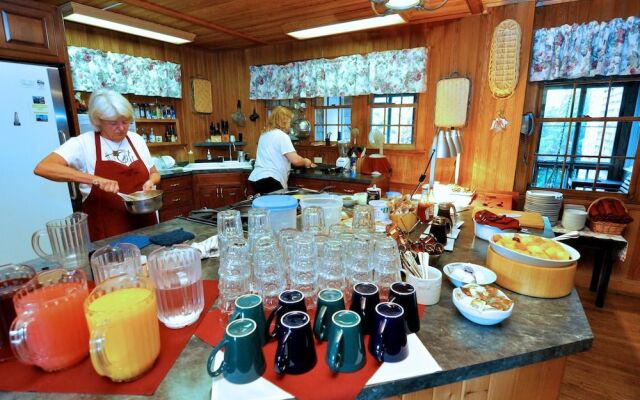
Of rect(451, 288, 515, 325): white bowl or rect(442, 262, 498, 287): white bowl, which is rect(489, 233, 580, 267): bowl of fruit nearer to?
rect(442, 262, 498, 287): white bowl

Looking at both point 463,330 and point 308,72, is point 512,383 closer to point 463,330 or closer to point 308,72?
point 463,330

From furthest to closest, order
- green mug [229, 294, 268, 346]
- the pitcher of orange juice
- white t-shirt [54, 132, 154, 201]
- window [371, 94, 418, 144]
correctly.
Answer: window [371, 94, 418, 144] < white t-shirt [54, 132, 154, 201] < green mug [229, 294, 268, 346] < the pitcher of orange juice

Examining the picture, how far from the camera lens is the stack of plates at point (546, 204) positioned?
2.95m

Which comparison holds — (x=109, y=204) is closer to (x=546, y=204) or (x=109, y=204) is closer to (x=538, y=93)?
(x=546, y=204)

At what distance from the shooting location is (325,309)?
2.64ft

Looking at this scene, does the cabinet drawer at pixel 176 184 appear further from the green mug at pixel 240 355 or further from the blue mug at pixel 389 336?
the blue mug at pixel 389 336

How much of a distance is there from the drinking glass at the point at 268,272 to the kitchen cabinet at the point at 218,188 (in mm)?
3278

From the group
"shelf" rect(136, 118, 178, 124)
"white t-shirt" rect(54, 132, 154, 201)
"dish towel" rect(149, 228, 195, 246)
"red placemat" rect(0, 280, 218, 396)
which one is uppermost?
"shelf" rect(136, 118, 178, 124)

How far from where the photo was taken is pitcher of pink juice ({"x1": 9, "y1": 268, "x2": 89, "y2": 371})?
0.69m

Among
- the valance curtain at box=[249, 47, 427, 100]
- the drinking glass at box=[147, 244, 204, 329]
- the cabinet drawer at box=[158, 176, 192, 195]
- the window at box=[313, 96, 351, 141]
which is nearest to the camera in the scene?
the drinking glass at box=[147, 244, 204, 329]

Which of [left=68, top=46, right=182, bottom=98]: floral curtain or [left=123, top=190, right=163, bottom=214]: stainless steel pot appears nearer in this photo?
[left=123, top=190, right=163, bottom=214]: stainless steel pot

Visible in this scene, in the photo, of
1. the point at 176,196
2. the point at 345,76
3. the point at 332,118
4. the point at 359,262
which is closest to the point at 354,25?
the point at 345,76

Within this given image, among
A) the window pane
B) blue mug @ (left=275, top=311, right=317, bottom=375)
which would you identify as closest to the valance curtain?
the window pane

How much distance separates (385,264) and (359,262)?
80mm
